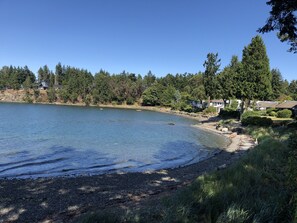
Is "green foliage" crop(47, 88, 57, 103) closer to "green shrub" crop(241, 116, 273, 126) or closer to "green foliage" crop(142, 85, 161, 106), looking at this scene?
"green foliage" crop(142, 85, 161, 106)

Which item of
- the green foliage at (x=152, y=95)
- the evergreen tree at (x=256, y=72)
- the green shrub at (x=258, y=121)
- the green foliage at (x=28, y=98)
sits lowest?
the green foliage at (x=28, y=98)

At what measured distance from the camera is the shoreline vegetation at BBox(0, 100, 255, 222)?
9367 mm

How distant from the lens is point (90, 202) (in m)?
10.6

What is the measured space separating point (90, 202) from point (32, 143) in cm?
1833

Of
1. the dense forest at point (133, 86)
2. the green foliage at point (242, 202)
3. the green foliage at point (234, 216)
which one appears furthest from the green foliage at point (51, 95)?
the green foliage at point (234, 216)

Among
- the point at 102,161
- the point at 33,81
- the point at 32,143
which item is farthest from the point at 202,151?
the point at 33,81

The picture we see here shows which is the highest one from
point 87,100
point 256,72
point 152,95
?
point 256,72

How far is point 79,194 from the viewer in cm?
1171

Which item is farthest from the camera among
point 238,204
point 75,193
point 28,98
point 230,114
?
point 28,98

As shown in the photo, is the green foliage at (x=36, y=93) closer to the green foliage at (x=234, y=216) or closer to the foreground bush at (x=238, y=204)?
the foreground bush at (x=238, y=204)

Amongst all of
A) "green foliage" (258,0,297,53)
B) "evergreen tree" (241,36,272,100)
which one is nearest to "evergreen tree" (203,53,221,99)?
"evergreen tree" (241,36,272,100)

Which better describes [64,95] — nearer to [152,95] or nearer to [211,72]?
[152,95]

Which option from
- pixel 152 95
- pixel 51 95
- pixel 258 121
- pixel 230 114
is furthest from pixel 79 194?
pixel 51 95

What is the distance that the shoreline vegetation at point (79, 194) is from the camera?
9.37 meters
